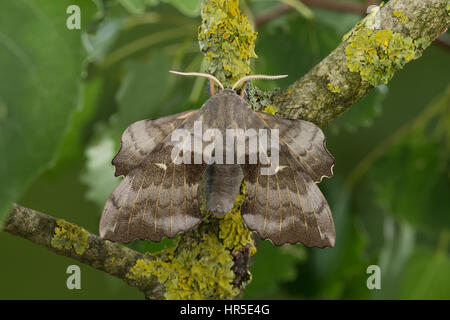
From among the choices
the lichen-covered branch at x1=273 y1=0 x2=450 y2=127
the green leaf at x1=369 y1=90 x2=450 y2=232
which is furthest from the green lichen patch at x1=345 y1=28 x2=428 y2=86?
the green leaf at x1=369 y1=90 x2=450 y2=232

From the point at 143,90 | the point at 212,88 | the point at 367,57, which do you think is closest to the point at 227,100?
the point at 212,88

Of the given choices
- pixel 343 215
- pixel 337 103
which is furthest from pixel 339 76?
pixel 343 215

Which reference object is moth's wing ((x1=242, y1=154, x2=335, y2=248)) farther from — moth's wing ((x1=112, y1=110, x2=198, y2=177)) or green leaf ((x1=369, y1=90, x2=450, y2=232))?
green leaf ((x1=369, y1=90, x2=450, y2=232))

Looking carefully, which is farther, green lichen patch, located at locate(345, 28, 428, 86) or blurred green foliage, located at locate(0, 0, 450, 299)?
blurred green foliage, located at locate(0, 0, 450, 299)

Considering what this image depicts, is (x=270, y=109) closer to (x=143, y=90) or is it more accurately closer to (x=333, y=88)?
(x=333, y=88)

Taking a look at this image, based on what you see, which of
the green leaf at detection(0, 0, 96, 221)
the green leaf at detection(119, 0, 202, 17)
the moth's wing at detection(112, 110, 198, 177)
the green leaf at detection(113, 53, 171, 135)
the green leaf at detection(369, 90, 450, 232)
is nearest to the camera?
the green leaf at detection(0, 0, 96, 221)

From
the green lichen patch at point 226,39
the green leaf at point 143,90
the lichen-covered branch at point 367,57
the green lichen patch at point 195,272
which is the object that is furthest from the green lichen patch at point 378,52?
the green leaf at point 143,90
